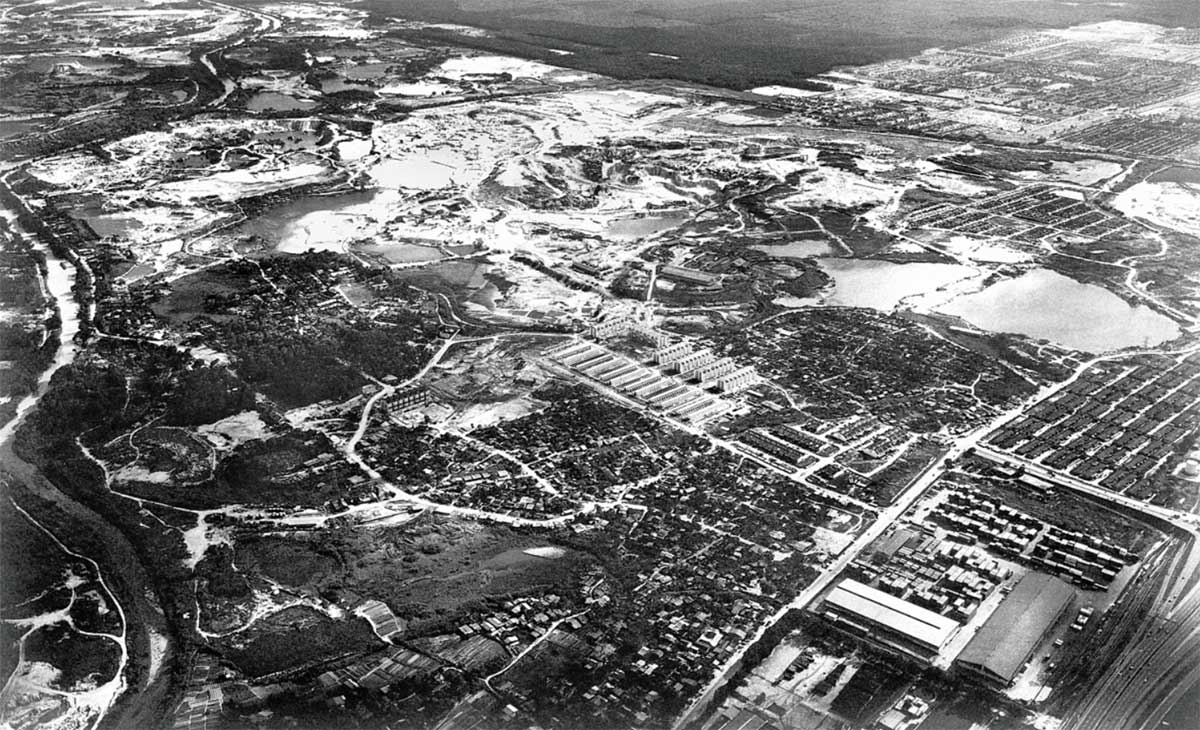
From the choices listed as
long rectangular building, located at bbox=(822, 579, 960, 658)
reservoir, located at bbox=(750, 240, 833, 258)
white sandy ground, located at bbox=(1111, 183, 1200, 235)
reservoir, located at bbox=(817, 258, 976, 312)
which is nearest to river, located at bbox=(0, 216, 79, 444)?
long rectangular building, located at bbox=(822, 579, 960, 658)

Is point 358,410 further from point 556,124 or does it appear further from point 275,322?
point 556,124

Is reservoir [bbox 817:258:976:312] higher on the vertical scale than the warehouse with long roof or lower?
lower

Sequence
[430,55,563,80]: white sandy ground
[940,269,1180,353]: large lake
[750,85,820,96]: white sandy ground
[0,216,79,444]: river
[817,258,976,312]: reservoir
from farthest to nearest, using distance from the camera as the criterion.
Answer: [430,55,563,80]: white sandy ground, [750,85,820,96]: white sandy ground, [817,258,976,312]: reservoir, [940,269,1180,353]: large lake, [0,216,79,444]: river

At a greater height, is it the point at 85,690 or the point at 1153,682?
the point at 1153,682

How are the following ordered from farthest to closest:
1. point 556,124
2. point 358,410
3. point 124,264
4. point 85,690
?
point 556,124 < point 124,264 < point 358,410 < point 85,690

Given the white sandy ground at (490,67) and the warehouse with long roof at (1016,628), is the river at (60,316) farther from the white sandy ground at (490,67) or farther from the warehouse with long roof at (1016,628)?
the white sandy ground at (490,67)

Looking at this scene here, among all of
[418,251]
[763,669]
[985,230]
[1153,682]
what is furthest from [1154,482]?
[418,251]

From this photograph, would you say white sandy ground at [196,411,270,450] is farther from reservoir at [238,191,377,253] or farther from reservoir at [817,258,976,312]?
reservoir at [817,258,976,312]

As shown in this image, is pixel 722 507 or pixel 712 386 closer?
pixel 722 507
